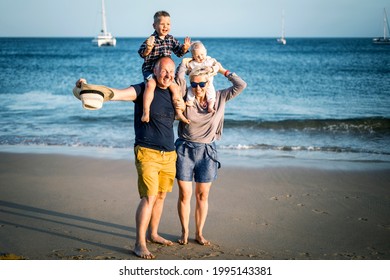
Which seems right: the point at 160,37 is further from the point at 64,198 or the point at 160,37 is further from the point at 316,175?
the point at 316,175

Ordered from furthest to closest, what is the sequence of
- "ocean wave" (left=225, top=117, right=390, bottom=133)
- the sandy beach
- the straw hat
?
"ocean wave" (left=225, top=117, right=390, bottom=133), the sandy beach, the straw hat

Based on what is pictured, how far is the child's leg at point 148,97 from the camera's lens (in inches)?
163

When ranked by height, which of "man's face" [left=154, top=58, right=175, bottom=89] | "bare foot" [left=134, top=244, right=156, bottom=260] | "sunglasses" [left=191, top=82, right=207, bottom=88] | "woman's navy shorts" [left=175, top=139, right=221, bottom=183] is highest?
"man's face" [left=154, top=58, right=175, bottom=89]

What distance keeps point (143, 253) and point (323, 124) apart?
32.8 feet

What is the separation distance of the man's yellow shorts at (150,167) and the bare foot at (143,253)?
1.76 ft

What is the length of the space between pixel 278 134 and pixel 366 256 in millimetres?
7625

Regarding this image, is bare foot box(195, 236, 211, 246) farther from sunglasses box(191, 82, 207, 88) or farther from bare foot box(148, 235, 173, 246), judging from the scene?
sunglasses box(191, 82, 207, 88)

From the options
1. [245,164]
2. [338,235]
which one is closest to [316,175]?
[245,164]

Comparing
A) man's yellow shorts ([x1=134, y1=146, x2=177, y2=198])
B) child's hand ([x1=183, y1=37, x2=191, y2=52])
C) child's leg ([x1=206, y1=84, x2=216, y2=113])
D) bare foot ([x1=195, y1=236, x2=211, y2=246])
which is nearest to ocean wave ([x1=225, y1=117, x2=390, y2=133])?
child's hand ([x1=183, y1=37, x2=191, y2=52])

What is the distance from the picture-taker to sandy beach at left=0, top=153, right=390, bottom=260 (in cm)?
457

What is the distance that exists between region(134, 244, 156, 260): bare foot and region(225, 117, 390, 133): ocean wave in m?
8.91

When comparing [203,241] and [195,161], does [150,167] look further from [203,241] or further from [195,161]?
[203,241]

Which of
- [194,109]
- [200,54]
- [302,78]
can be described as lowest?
[302,78]
